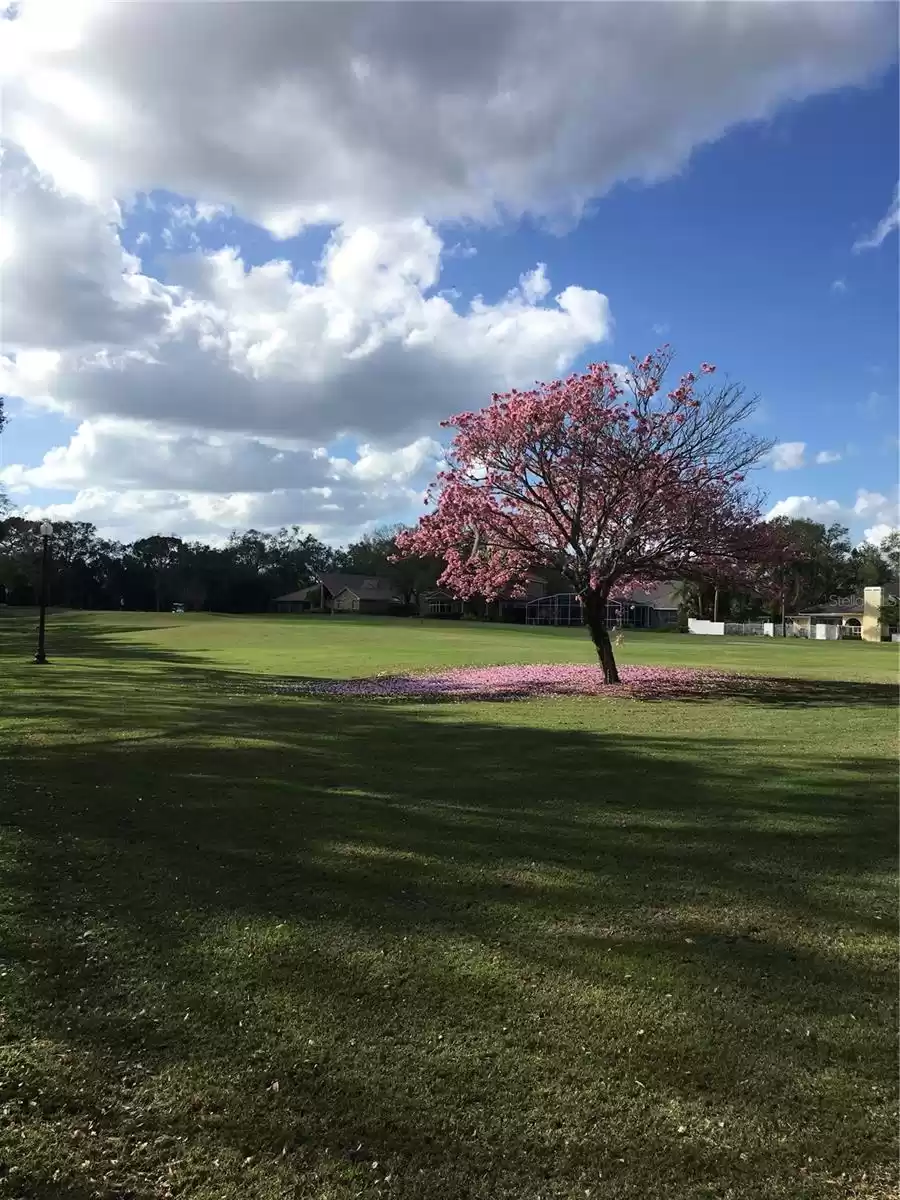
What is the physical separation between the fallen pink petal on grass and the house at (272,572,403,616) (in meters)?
80.9

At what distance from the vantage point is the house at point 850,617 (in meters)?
79.0

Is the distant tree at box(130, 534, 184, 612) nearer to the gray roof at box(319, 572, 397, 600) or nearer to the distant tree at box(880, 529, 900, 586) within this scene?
the gray roof at box(319, 572, 397, 600)

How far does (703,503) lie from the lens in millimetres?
19594

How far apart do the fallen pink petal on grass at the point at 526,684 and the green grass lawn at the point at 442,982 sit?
956 centimetres

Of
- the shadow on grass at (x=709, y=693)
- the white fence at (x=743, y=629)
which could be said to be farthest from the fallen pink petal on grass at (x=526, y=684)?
the white fence at (x=743, y=629)

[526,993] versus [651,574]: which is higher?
[651,574]

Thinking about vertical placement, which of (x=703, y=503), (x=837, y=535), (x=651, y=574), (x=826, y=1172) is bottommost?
(x=826, y=1172)

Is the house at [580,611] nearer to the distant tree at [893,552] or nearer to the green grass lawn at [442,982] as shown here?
the distant tree at [893,552]

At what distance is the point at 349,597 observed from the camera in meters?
108

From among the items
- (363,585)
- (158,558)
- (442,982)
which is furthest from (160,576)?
(442,982)

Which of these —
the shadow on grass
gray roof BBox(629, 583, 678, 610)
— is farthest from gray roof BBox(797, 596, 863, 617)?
the shadow on grass

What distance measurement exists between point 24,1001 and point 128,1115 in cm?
103

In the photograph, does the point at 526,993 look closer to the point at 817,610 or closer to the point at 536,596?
the point at 536,596

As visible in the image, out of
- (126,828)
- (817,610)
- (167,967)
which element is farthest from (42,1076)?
(817,610)
